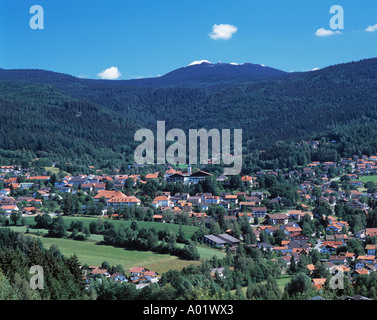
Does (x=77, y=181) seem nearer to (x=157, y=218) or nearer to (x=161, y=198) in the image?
(x=161, y=198)

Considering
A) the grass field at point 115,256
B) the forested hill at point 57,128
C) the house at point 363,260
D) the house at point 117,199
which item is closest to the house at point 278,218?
the house at point 117,199

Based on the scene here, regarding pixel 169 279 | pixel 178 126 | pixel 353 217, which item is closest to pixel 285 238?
pixel 353 217

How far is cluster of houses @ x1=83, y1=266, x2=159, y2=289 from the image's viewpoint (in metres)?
19.3

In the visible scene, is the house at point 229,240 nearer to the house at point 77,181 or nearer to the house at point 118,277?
the house at point 118,277

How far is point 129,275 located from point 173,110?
10646cm

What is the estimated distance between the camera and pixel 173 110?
126 metres

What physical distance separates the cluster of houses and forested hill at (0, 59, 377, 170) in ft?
140

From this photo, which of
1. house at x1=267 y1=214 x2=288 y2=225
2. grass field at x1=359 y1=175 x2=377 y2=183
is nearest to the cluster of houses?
house at x1=267 y1=214 x2=288 y2=225

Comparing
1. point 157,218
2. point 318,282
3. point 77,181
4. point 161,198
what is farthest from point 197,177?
point 318,282

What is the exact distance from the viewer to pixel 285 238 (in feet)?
90.8

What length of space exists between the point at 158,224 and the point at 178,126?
8131cm

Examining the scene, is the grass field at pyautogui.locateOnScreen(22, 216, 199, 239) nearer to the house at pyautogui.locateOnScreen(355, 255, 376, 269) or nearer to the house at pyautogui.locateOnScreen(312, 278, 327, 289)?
the house at pyautogui.locateOnScreen(355, 255, 376, 269)

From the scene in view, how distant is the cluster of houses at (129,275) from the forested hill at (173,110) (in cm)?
4267
